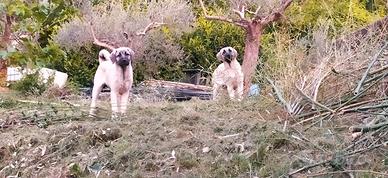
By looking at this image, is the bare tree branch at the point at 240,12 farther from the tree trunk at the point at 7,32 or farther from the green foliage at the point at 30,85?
the tree trunk at the point at 7,32

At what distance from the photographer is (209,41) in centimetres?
1639

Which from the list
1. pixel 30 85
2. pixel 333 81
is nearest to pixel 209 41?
pixel 30 85

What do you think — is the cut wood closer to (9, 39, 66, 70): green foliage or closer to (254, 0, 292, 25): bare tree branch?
(254, 0, 292, 25): bare tree branch

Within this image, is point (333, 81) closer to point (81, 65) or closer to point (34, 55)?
point (34, 55)

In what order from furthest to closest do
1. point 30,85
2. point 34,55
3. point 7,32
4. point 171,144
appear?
point 30,85, point 171,144, point 7,32, point 34,55

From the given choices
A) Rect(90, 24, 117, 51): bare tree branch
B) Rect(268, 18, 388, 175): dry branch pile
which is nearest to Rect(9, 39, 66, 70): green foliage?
Rect(268, 18, 388, 175): dry branch pile

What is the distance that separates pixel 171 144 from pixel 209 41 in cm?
1162

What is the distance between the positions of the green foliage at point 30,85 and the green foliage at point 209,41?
15.9 ft

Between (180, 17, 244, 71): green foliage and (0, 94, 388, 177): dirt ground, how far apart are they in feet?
32.2

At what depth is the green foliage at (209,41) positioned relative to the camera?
1620 centimetres

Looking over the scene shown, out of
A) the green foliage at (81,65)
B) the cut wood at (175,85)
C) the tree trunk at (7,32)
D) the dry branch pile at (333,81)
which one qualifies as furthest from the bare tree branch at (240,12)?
the tree trunk at (7,32)

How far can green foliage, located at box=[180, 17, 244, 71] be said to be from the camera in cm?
1620

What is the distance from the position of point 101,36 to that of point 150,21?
1160 mm

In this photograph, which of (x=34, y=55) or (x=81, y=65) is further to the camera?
(x=81, y=65)
